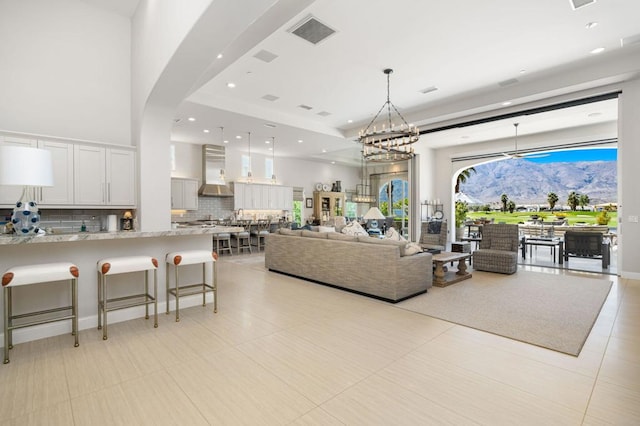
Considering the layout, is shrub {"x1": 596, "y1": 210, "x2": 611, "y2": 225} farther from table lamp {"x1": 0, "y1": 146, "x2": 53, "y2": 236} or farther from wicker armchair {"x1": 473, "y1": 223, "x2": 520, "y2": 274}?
table lamp {"x1": 0, "y1": 146, "x2": 53, "y2": 236}

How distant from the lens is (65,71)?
163 inches

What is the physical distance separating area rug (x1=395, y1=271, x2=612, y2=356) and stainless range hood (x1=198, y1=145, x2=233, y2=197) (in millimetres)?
7099

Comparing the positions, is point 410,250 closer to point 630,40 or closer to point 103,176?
point 103,176

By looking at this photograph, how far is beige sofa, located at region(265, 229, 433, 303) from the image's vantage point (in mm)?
4285

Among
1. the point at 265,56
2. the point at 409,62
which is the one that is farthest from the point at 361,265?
the point at 265,56

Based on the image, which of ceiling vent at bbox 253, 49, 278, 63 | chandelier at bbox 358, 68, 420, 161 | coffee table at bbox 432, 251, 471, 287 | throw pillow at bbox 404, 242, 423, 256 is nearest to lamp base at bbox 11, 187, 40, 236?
ceiling vent at bbox 253, 49, 278, 63

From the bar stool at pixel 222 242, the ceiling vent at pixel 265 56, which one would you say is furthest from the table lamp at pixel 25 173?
the bar stool at pixel 222 242

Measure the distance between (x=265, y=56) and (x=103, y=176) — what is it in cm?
296

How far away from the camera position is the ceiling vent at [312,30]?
4.12 m

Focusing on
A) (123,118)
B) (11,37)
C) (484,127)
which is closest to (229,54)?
(123,118)

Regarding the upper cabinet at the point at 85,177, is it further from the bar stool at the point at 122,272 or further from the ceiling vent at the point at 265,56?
the ceiling vent at the point at 265,56

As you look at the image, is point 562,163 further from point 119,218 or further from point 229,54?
point 119,218

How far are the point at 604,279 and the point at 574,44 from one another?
13.2ft

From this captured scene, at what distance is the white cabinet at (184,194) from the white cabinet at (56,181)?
5067 mm
